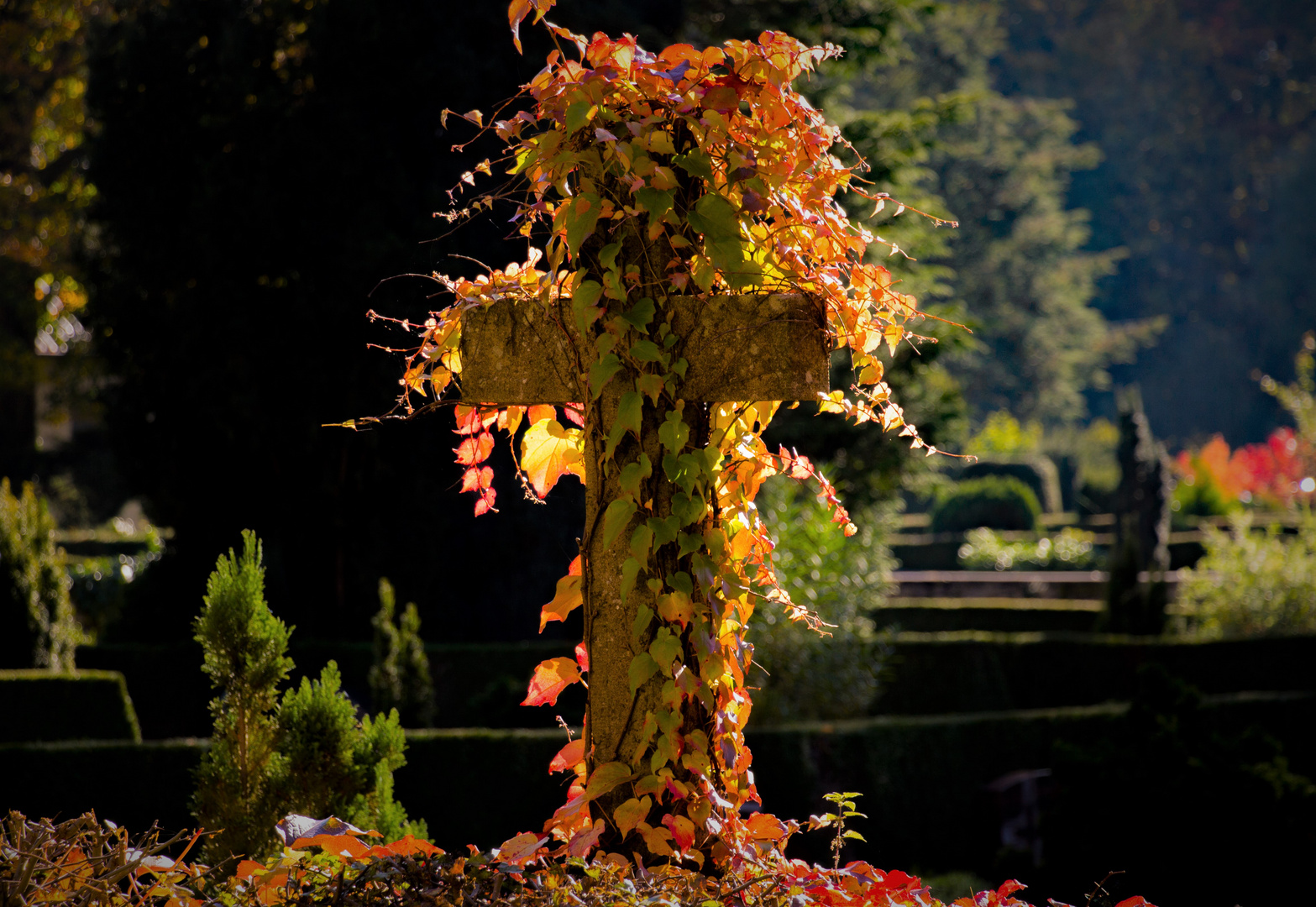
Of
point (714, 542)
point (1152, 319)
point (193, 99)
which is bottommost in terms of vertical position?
point (714, 542)

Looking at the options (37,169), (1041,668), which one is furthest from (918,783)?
(37,169)

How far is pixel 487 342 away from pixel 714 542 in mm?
657

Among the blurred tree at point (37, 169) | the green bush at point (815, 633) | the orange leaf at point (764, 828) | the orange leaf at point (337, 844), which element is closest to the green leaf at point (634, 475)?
the orange leaf at point (764, 828)

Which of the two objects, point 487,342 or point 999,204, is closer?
point 487,342

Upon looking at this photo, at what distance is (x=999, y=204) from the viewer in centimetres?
3403

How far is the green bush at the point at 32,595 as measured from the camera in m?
7.84

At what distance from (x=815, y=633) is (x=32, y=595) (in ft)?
18.9

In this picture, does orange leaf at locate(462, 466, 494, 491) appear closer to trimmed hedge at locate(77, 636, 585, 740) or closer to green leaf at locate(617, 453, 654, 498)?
green leaf at locate(617, 453, 654, 498)

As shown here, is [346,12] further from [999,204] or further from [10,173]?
[999,204]

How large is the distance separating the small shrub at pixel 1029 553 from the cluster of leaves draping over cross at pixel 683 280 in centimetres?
1768

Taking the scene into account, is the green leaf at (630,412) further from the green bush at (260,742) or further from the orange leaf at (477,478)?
the green bush at (260,742)

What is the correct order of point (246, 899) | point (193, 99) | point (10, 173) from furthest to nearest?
point (10, 173) → point (193, 99) → point (246, 899)

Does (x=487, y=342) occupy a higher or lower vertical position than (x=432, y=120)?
lower

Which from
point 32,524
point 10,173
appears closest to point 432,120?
point 32,524
